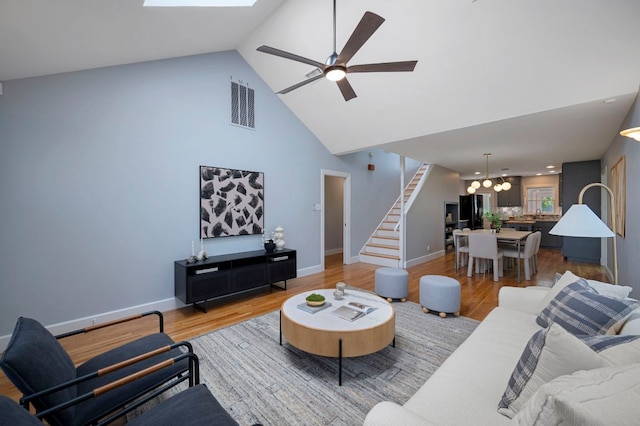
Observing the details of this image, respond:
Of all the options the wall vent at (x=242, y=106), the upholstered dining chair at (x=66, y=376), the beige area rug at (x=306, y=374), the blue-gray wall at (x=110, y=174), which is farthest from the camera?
the wall vent at (x=242, y=106)

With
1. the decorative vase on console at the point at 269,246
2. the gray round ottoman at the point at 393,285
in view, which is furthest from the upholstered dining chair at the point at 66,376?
the gray round ottoman at the point at 393,285

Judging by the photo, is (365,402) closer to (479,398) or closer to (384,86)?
(479,398)

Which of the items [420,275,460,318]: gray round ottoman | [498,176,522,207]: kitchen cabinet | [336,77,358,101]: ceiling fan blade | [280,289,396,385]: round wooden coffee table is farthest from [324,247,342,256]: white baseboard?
[498,176,522,207]: kitchen cabinet

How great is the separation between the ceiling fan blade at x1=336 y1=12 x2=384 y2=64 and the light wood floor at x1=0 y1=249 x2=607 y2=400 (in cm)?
307

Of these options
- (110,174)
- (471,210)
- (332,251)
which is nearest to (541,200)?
(471,210)

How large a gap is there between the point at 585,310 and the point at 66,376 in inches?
124

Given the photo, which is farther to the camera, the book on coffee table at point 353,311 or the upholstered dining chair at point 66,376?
the book on coffee table at point 353,311

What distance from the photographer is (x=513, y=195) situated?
9.51 m

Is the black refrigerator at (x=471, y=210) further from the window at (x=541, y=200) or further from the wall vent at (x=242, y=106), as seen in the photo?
the wall vent at (x=242, y=106)

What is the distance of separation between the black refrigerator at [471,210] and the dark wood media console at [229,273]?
667 centimetres

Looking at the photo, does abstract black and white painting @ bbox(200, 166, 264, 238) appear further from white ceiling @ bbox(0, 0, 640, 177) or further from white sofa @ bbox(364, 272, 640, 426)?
white sofa @ bbox(364, 272, 640, 426)

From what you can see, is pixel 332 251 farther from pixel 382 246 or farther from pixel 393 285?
pixel 393 285

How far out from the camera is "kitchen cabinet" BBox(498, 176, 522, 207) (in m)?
9.42

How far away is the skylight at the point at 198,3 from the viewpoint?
95.9 inches
